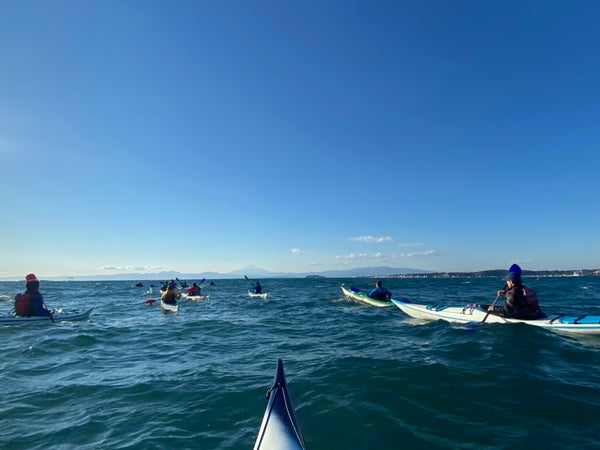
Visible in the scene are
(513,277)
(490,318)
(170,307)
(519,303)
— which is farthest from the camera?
(170,307)

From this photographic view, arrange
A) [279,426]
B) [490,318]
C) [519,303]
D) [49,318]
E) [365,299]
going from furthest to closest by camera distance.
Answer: [365,299]
[49,318]
[490,318]
[519,303]
[279,426]

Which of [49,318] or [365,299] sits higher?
[49,318]

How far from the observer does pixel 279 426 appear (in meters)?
4.57

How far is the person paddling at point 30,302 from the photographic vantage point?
17938 mm

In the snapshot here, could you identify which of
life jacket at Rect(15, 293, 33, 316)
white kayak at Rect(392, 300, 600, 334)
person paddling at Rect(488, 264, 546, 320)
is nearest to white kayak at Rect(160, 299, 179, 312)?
life jacket at Rect(15, 293, 33, 316)

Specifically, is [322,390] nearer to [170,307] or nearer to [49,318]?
[49,318]

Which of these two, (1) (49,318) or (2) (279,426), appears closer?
(2) (279,426)

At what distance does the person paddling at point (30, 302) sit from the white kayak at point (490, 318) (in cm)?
2264

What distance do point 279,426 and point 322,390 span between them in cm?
320

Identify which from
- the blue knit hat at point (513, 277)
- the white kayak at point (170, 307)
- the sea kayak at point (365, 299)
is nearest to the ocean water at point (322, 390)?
the blue knit hat at point (513, 277)

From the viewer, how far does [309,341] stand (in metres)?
→ 13.2

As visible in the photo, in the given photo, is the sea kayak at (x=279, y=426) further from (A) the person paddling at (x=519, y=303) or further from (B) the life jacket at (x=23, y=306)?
(B) the life jacket at (x=23, y=306)

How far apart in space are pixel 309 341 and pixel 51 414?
8901 millimetres

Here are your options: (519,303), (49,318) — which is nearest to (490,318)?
(519,303)
